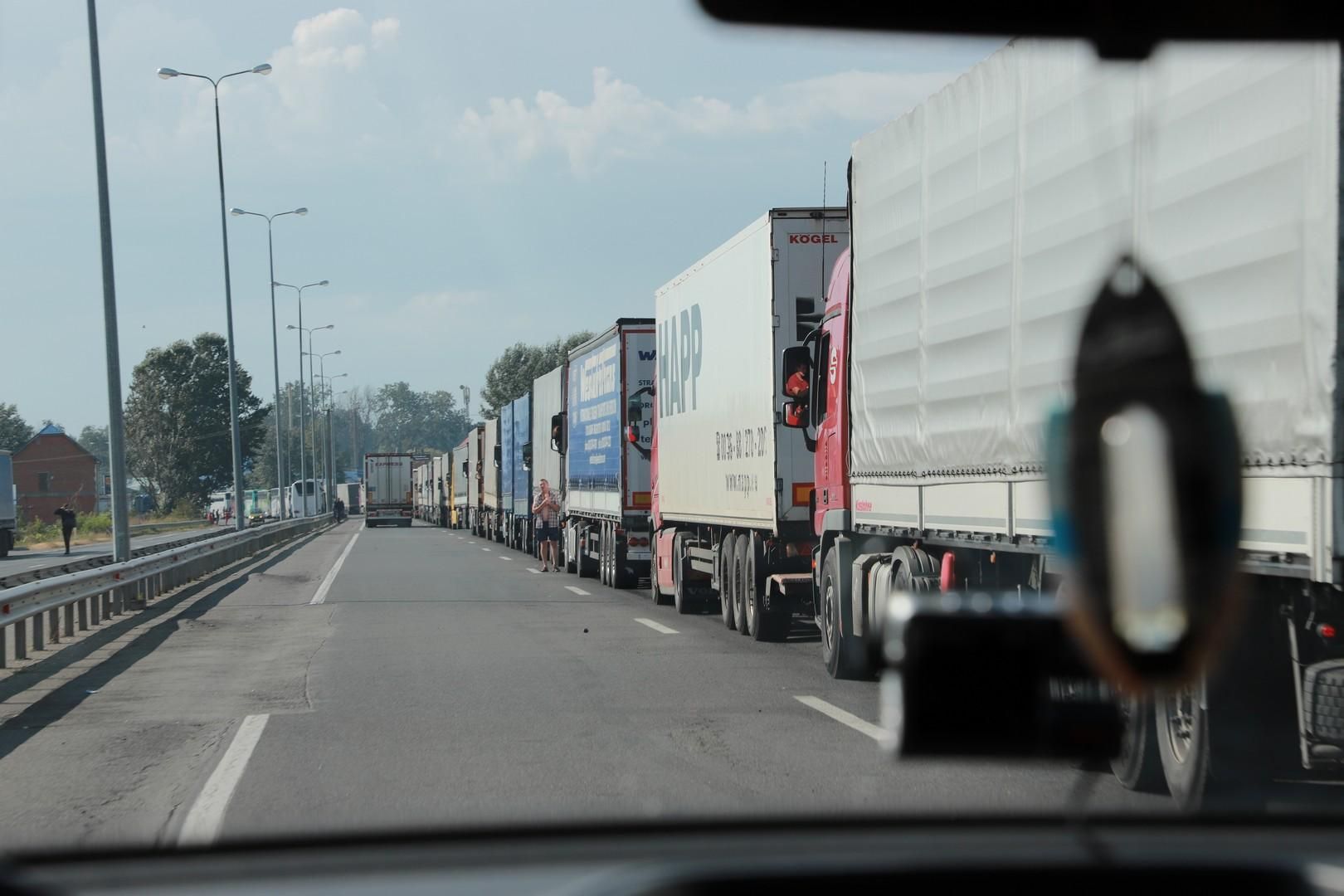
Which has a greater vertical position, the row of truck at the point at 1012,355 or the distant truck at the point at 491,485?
the row of truck at the point at 1012,355

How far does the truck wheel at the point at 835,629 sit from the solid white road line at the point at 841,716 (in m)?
0.90

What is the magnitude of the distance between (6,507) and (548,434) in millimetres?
25769

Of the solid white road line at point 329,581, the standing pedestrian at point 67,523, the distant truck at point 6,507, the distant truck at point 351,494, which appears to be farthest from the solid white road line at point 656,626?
the distant truck at point 351,494

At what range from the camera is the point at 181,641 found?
56.2ft

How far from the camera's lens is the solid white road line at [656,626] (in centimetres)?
1731

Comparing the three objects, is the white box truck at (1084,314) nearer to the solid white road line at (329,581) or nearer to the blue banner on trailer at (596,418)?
the blue banner on trailer at (596,418)

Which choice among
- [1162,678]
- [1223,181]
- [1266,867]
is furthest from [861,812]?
[1223,181]

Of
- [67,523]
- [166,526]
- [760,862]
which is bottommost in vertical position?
[166,526]

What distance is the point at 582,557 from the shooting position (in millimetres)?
29812

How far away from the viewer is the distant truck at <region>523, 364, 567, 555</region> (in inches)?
1277

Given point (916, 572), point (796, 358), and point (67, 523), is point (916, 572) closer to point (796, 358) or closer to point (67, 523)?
point (796, 358)

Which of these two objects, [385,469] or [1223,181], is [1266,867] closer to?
[1223,181]

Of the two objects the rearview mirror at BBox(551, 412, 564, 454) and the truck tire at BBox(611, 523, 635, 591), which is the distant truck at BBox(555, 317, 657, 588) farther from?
the rearview mirror at BBox(551, 412, 564, 454)

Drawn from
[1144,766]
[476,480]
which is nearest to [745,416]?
[1144,766]
